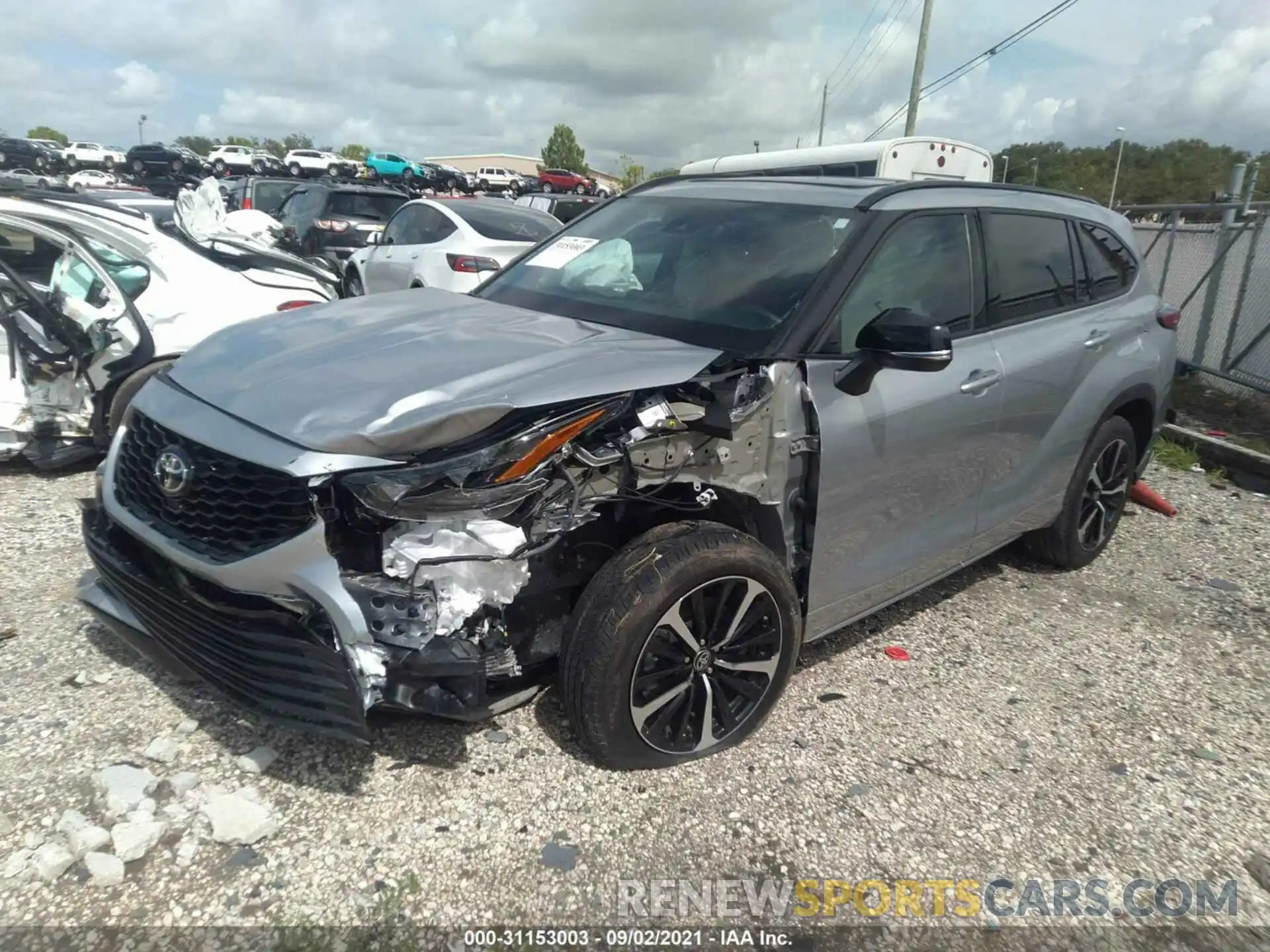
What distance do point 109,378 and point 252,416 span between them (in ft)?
11.0

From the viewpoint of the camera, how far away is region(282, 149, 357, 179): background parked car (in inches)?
1688

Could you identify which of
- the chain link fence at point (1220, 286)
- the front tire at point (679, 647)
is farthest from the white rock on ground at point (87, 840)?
the chain link fence at point (1220, 286)

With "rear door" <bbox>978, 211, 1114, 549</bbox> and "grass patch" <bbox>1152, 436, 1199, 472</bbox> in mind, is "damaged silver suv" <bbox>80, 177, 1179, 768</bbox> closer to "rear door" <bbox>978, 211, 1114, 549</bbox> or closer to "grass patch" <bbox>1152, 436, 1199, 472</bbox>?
"rear door" <bbox>978, 211, 1114, 549</bbox>

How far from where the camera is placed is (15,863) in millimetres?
2381

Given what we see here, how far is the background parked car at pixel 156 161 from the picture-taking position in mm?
37156

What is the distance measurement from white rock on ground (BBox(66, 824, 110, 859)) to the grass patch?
7029 mm

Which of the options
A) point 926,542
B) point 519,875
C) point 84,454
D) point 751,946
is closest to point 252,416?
point 519,875

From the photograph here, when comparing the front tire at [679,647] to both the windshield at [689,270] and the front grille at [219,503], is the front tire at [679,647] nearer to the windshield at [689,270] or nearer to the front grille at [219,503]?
the windshield at [689,270]

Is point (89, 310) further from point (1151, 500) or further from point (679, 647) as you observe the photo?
point (1151, 500)

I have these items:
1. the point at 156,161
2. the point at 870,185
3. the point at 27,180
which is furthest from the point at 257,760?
the point at 156,161

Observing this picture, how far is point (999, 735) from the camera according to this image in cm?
329

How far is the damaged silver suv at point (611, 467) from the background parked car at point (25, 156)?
1657 inches

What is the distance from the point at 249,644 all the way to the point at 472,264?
22.4 ft

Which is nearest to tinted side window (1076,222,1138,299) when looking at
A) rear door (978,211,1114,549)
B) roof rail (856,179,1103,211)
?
rear door (978,211,1114,549)
